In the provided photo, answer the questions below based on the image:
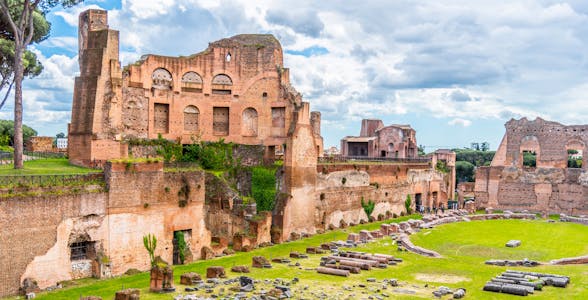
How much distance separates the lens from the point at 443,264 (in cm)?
2342

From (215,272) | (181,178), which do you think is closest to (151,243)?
(181,178)

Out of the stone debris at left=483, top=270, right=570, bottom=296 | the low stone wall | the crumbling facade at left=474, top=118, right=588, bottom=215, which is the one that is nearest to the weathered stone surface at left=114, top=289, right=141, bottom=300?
the stone debris at left=483, top=270, right=570, bottom=296

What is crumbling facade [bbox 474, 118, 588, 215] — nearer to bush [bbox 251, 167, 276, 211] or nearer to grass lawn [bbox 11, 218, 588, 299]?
grass lawn [bbox 11, 218, 588, 299]

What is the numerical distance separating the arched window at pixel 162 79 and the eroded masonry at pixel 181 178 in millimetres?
76

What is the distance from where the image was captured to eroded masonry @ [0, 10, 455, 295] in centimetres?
2055

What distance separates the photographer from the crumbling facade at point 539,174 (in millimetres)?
40094

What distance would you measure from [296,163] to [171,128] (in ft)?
26.3

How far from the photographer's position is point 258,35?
3653cm

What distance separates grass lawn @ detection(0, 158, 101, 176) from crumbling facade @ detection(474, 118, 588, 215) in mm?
30391

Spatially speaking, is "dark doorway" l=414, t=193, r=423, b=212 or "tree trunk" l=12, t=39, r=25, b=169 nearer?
"tree trunk" l=12, t=39, r=25, b=169

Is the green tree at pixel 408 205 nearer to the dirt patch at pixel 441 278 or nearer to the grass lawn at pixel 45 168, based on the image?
the dirt patch at pixel 441 278

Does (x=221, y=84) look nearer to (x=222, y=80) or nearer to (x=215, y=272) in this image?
(x=222, y=80)

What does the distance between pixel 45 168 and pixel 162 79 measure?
1027cm

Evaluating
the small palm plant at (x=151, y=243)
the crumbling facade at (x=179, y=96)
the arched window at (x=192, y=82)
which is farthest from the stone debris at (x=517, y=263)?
the arched window at (x=192, y=82)
